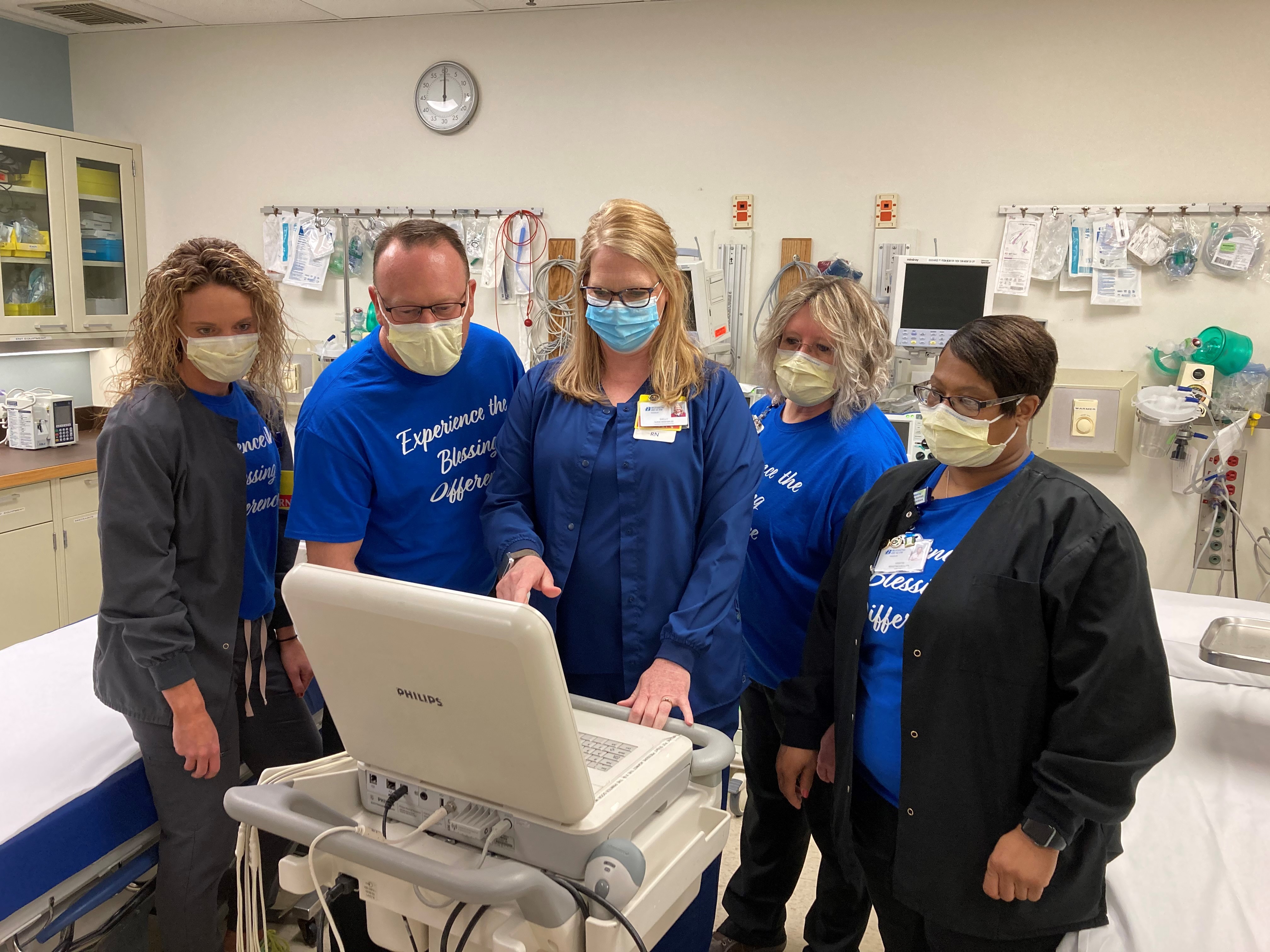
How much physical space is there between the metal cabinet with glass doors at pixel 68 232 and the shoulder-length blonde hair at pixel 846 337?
2.83 m

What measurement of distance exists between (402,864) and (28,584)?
10.6 feet

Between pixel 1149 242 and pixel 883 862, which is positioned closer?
pixel 883 862

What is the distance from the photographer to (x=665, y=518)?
147 centimetres

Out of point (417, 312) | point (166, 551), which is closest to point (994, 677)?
point (417, 312)

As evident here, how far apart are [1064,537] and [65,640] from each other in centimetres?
227

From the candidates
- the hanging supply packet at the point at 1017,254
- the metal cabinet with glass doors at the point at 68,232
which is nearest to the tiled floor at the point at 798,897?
the hanging supply packet at the point at 1017,254

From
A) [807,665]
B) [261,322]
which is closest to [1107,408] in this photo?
[807,665]

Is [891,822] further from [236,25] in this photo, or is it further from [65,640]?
[236,25]

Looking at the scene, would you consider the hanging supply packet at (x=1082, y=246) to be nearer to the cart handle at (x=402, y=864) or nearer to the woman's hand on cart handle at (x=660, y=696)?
the woman's hand on cart handle at (x=660, y=696)

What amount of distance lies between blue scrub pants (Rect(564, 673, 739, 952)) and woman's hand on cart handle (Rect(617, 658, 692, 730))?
0.26 feet

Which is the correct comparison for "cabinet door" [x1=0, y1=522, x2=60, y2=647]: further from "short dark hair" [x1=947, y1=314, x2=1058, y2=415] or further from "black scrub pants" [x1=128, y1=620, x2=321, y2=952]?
"short dark hair" [x1=947, y1=314, x2=1058, y2=415]

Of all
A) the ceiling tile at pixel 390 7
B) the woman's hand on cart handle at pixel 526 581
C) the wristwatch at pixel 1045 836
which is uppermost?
the ceiling tile at pixel 390 7

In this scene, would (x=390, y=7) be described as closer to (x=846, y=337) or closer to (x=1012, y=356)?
(x=846, y=337)

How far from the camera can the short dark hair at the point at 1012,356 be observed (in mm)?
1283
